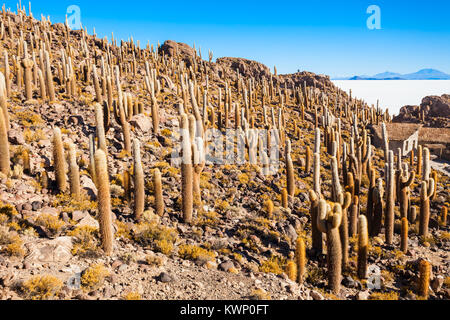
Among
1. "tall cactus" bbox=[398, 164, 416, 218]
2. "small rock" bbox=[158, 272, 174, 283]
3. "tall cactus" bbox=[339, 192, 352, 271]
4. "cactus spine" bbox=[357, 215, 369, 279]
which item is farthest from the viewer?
"tall cactus" bbox=[398, 164, 416, 218]

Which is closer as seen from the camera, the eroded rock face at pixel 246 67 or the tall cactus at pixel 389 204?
the tall cactus at pixel 389 204

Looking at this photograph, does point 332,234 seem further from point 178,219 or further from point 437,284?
point 178,219

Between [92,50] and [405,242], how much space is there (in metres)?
32.6

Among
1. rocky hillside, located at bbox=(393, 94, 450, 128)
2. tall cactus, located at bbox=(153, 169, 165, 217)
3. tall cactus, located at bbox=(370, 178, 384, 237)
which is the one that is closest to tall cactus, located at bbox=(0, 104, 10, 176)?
tall cactus, located at bbox=(153, 169, 165, 217)

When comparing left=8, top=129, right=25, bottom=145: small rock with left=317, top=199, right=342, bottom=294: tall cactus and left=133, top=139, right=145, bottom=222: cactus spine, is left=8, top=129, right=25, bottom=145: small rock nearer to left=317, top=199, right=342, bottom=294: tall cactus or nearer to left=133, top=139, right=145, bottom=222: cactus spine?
left=133, top=139, right=145, bottom=222: cactus spine

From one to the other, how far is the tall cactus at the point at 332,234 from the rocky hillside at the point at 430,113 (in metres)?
43.0

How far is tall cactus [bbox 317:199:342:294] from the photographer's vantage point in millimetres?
8664

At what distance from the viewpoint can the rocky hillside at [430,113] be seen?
44.5 m

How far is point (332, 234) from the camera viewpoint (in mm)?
8867

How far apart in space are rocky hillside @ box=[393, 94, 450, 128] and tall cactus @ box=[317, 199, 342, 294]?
43.0 m

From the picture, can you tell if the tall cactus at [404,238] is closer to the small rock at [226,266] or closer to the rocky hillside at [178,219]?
the rocky hillside at [178,219]

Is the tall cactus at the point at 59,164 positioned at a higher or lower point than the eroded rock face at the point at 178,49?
lower

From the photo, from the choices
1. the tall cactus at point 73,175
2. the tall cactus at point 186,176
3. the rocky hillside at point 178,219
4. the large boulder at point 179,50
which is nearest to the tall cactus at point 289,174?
the rocky hillside at point 178,219
